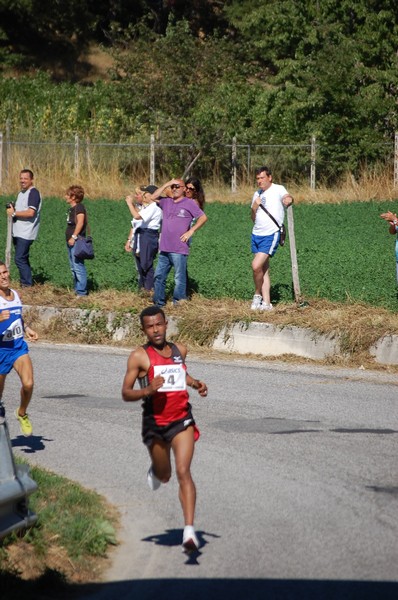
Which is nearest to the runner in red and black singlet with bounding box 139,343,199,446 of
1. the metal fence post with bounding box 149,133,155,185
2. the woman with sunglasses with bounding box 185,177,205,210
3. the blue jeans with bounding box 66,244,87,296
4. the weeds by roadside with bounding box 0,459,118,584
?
the weeds by roadside with bounding box 0,459,118,584

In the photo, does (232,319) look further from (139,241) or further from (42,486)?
(42,486)

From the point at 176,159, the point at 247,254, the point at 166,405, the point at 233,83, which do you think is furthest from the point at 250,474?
the point at 233,83

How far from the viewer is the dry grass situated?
47.3 feet

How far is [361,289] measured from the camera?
16781mm

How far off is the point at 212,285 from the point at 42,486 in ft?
29.5

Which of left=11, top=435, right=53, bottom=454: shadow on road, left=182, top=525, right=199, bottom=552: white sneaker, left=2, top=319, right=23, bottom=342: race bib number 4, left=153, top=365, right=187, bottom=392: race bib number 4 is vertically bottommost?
left=11, top=435, right=53, bottom=454: shadow on road

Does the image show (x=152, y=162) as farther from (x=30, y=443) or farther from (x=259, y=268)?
(x=30, y=443)

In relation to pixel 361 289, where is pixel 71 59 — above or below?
above

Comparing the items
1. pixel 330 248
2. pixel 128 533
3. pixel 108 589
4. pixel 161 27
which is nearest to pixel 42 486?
pixel 128 533

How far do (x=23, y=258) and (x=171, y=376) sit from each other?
10.7 metres

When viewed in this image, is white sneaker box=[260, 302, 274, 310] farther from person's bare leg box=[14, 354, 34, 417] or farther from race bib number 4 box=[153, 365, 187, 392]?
race bib number 4 box=[153, 365, 187, 392]

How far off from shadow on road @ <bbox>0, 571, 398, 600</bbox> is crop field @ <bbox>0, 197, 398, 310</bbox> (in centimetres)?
904

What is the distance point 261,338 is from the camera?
15.2 meters

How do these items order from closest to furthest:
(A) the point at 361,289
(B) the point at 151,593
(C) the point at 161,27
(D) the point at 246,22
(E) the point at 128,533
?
(B) the point at 151,593, (E) the point at 128,533, (A) the point at 361,289, (D) the point at 246,22, (C) the point at 161,27
